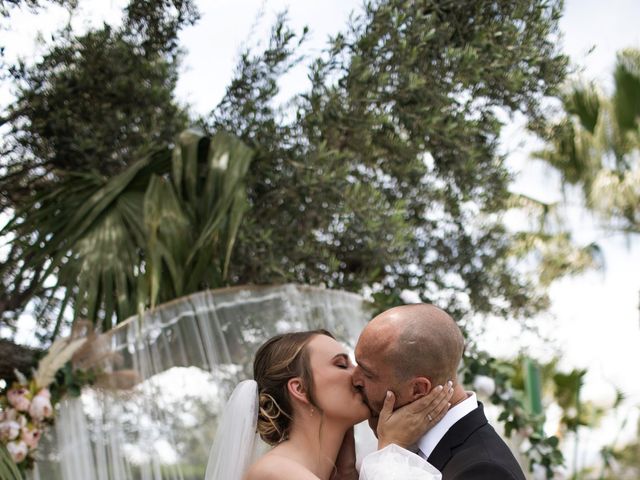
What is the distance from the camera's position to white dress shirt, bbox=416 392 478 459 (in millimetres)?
2984

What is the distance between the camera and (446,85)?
6.20 meters

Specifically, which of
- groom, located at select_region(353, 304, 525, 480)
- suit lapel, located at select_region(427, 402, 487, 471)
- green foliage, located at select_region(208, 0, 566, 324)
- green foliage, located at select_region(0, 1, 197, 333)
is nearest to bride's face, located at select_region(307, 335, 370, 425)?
groom, located at select_region(353, 304, 525, 480)

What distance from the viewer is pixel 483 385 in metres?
6.11

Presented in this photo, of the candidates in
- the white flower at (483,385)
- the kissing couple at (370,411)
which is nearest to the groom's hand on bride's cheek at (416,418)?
the kissing couple at (370,411)

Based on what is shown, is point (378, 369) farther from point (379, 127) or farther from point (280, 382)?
point (379, 127)

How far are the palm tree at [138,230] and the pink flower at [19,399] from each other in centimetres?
49

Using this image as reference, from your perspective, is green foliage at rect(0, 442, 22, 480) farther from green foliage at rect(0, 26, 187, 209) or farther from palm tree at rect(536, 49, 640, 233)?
palm tree at rect(536, 49, 640, 233)

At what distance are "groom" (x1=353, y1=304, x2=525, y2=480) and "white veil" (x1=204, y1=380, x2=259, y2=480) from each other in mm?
632

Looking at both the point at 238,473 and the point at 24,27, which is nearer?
the point at 238,473

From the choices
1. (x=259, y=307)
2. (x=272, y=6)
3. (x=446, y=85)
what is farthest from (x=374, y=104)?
(x=259, y=307)

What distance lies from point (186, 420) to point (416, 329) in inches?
87.8

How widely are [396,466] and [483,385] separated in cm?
340

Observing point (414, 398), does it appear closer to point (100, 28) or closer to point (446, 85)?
point (446, 85)

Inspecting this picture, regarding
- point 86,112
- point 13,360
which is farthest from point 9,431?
point 86,112
